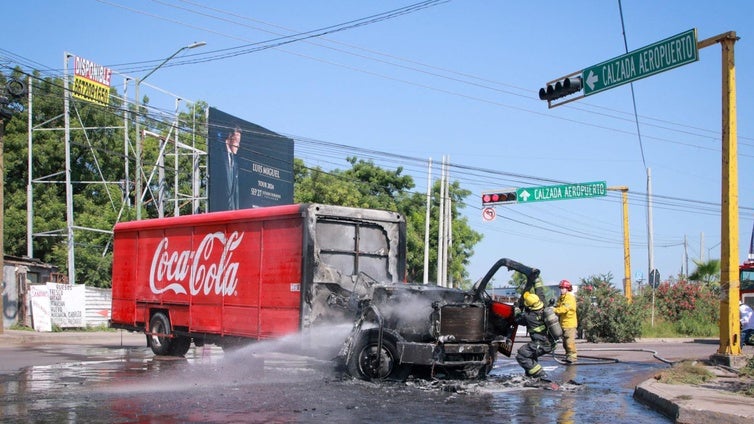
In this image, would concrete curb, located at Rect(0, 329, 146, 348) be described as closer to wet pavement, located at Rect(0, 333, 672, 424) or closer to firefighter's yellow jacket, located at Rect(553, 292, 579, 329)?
wet pavement, located at Rect(0, 333, 672, 424)

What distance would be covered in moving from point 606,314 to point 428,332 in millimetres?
13329

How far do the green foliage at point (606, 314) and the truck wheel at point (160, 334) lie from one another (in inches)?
503

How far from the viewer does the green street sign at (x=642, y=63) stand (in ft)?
45.2

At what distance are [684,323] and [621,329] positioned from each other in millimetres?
6807

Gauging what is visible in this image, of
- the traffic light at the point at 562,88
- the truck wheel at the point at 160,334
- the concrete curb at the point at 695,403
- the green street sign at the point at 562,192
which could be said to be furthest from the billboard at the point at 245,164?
the concrete curb at the point at 695,403

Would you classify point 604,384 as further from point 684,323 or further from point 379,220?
point 684,323

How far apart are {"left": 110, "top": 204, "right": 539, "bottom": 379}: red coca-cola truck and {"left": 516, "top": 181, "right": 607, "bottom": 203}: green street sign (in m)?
16.5

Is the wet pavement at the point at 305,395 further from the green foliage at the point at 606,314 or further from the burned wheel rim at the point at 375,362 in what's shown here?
the green foliage at the point at 606,314

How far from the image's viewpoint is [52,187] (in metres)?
42.5

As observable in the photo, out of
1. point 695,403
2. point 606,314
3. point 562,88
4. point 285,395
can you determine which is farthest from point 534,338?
point 606,314

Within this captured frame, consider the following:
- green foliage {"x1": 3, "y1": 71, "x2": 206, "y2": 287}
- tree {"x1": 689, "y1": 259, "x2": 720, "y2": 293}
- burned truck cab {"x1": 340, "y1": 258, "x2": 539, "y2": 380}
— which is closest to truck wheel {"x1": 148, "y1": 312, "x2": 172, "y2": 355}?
burned truck cab {"x1": 340, "y1": 258, "x2": 539, "y2": 380}

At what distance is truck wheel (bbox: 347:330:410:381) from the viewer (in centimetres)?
1164

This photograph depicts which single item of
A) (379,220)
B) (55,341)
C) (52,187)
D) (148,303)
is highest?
(52,187)

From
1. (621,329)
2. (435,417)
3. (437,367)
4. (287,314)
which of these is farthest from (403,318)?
(621,329)
